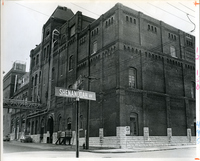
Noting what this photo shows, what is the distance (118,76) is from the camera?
17859 millimetres

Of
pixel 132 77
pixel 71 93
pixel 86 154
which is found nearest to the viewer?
pixel 71 93

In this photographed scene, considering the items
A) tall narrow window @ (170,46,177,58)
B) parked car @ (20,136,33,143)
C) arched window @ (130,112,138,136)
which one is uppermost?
tall narrow window @ (170,46,177,58)

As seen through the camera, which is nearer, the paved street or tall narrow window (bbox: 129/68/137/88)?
the paved street

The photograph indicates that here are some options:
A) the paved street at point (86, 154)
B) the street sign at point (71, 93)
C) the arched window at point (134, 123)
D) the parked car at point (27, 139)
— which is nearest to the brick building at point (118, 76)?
the arched window at point (134, 123)

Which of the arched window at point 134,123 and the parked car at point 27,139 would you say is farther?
the parked car at point 27,139

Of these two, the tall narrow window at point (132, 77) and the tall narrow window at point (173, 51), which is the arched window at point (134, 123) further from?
the tall narrow window at point (173, 51)

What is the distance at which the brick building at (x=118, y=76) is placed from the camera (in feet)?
59.0

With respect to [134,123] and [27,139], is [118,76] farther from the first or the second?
[27,139]

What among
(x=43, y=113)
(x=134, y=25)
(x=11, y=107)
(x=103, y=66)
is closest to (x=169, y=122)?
(x=103, y=66)

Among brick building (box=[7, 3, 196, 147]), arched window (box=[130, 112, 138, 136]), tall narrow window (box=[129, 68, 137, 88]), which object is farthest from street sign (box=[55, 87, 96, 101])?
tall narrow window (box=[129, 68, 137, 88])

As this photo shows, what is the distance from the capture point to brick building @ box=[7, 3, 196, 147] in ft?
59.0

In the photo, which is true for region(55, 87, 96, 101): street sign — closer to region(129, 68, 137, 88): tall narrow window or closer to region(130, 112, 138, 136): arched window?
region(130, 112, 138, 136): arched window

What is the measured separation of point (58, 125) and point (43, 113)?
181 cm

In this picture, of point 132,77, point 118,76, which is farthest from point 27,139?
point 132,77
